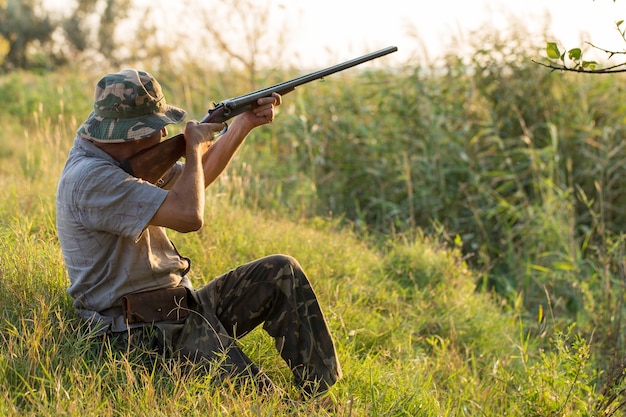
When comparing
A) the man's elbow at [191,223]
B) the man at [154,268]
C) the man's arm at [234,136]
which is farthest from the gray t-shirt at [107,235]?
the man's arm at [234,136]

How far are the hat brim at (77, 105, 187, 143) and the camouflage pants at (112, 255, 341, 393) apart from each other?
0.79 metres

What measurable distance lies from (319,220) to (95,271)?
10.2ft

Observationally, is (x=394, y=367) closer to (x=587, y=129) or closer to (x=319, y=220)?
(x=319, y=220)

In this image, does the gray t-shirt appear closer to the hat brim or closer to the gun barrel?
the hat brim

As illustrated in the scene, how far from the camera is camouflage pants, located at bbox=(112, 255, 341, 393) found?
372cm

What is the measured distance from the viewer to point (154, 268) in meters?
3.71

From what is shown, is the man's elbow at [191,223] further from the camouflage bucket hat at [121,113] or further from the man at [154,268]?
the camouflage bucket hat at [121,113]

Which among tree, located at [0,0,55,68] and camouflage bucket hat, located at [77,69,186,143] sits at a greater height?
tree, located at [0,0,55,68]

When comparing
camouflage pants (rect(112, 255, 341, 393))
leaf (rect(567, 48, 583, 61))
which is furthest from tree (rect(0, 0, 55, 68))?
leaf (rect(567, 48, 583, 61))

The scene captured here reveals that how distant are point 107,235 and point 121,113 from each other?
1.78 feet

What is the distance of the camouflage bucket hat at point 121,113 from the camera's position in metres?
3.60

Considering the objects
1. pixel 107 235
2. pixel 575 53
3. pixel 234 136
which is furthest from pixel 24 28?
pixel 575 53

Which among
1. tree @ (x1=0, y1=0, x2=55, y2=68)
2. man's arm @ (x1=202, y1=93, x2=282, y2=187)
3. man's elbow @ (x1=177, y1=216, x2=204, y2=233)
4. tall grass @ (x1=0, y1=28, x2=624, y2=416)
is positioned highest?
tree @ (x1=0, y1=0, x2=55, y2=68)

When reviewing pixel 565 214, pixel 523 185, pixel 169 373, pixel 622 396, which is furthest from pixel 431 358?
pixel 523 185
